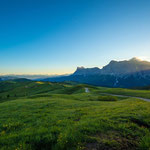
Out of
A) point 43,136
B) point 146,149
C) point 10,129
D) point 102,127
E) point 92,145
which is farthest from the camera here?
point 10,129

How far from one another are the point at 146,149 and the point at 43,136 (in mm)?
7162

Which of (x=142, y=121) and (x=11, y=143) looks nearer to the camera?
(x=11, y=143)

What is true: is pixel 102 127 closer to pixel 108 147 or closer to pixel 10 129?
pixel 108 147

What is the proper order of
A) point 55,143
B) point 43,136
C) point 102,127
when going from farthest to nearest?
point 102,127, point 43,136, point 55,143

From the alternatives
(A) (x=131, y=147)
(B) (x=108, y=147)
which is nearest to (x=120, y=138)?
(A) (x=131, y=147)

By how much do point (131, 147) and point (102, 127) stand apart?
100 inches

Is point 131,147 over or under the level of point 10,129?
over

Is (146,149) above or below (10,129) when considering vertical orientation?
above

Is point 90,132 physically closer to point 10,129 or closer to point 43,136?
point 43,136

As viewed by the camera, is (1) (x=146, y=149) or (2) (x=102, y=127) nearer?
(1) (x=146, y=149)

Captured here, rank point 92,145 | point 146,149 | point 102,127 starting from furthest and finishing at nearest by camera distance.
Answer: point 102,127 < point 92,145 < point 146,149

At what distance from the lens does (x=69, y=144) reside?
6.13 metres

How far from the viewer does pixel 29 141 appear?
6.83 meters

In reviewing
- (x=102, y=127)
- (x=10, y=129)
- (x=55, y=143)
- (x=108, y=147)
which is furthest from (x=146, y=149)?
(x=10, y=129)
